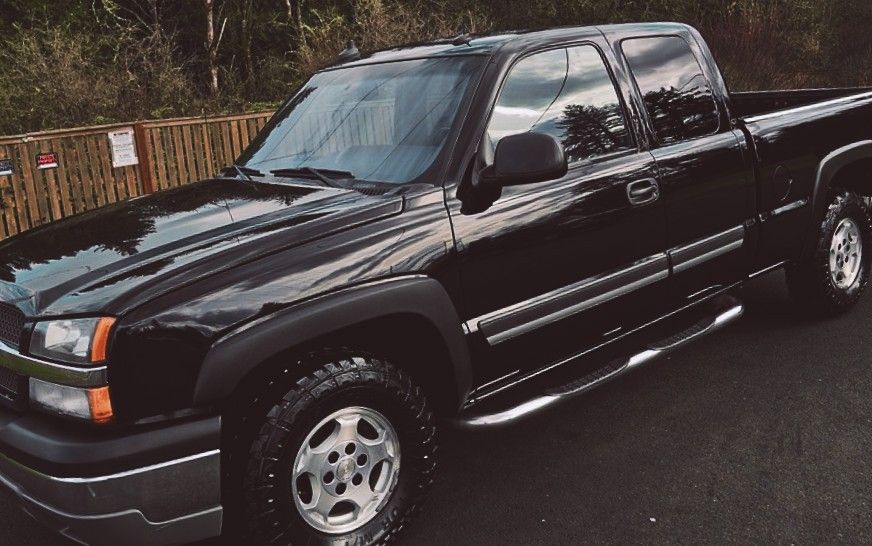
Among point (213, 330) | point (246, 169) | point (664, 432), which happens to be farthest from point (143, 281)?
point (664, 432)

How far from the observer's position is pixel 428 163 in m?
3.04

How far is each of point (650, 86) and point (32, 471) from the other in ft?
10.1

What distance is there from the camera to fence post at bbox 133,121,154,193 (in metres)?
8.77

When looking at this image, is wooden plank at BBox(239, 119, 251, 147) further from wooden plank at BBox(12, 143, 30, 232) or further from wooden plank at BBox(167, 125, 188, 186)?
wooden plank at BBox(12, 143, 30, 232)

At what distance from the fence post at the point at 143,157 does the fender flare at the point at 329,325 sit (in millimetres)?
6936

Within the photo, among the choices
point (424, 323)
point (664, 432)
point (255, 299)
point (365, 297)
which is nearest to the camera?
point (255, 299)

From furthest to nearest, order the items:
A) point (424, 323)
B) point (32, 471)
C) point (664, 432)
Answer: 1. point (664, 432)
2. point (424, 323)
3. point (32, 471)

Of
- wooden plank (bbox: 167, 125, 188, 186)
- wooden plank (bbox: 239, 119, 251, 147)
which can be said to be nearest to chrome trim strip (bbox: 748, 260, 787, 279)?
wooden plank (bbox: 167, 125, 188, 186)

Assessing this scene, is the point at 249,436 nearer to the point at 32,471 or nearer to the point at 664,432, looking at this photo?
the point at 32,471

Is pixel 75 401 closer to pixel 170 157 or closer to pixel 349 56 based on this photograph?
pixel 349 56

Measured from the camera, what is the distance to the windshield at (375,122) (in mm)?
3137

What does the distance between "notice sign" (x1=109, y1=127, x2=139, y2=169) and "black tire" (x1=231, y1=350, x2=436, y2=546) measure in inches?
273

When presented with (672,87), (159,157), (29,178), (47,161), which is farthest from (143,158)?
(672,87)

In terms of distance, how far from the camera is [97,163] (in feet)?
28.1
